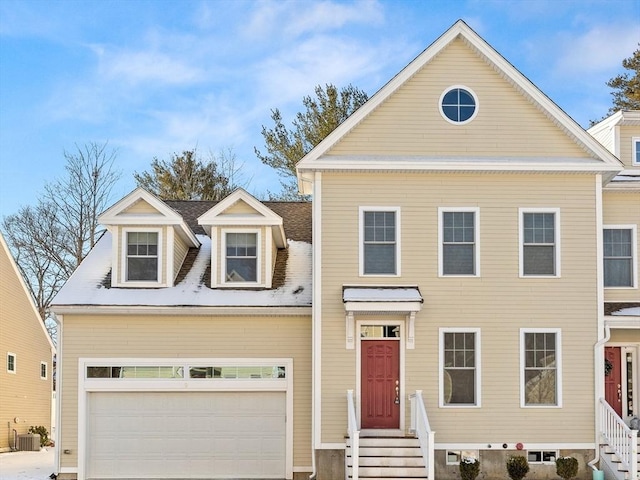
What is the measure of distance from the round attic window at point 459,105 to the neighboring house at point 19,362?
15169mm

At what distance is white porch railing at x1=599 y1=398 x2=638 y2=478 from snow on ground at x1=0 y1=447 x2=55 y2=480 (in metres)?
11.9

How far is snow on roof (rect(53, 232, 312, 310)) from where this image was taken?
19.0m

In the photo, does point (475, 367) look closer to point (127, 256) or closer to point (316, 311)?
point (316, 311)

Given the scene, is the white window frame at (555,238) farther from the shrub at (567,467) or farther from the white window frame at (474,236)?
the shrub at (567,467)

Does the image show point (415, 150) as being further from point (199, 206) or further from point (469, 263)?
point (199, 206)

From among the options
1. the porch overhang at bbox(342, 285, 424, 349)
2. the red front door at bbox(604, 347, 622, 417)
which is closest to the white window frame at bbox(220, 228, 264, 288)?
the porch overhang at bbox(342, 285, 424, 349)

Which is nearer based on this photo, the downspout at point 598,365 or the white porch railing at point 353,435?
the white porch railing at point 353,435

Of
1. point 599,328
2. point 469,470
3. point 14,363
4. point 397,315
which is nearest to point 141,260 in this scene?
point 397,315

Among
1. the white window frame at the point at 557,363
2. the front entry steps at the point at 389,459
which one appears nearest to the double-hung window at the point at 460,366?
the white window frame at the point at 557,363

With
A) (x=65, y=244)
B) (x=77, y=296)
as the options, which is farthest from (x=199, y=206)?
(x=65, y=244)

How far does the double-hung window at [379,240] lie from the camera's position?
18312 millimetres

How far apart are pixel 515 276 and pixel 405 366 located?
9.95 ft

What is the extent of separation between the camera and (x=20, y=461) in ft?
75.4

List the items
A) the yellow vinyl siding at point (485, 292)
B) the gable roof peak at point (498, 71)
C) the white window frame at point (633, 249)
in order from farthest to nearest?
the white window frame at point (633, 249), the gable roof peak at point (498, 71), the yellow vinyl siding at point (485, 292)
